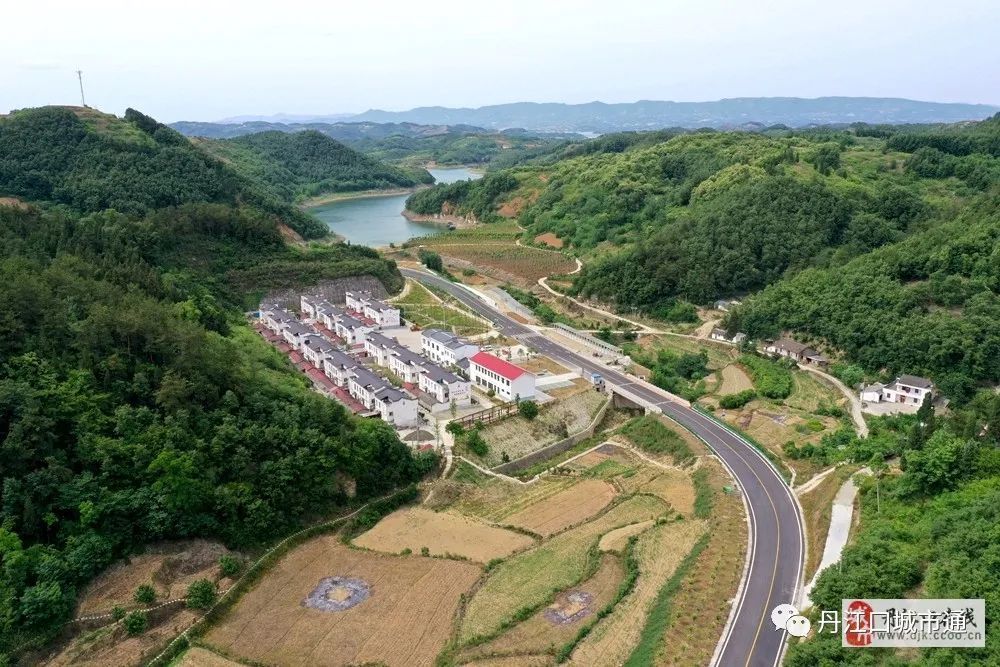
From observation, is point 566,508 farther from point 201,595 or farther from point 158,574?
point 158,574

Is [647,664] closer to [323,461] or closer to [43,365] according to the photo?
[323,461]

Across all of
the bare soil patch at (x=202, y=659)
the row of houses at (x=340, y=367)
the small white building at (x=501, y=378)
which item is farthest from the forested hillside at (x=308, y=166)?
the bare soil patch at (x=202, y=659)

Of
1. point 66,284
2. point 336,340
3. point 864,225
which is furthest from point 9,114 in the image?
point 864,225

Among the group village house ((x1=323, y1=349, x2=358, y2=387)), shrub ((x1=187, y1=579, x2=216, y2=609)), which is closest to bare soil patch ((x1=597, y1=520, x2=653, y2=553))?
shrub ((x1=187, y1=579, x2=216, y2=609))

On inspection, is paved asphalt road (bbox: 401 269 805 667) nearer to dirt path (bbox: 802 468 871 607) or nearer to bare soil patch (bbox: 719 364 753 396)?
dirt path (bbox: 802 468 871 607)

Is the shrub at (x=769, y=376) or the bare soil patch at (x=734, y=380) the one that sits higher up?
the shrub at (x=769, y=376)

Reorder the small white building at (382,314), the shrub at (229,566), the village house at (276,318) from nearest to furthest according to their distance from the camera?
the shrub at (229,566) < the village house at (276,318) < the small white building at (382,314)

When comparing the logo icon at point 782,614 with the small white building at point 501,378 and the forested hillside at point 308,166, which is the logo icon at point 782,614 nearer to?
the small white building at point 501,378
